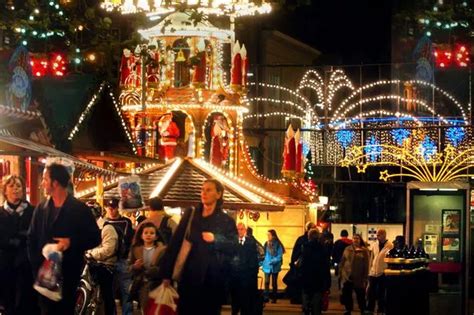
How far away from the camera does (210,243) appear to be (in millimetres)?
12922

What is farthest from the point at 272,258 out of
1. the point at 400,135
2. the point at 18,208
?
the point at 18,208

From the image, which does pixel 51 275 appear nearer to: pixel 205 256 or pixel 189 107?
pixel 205 256

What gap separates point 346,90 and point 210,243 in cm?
4520

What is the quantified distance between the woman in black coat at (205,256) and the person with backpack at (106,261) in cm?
421

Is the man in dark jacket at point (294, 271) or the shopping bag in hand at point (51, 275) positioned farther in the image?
the man in dark jacket at point (294, 271)

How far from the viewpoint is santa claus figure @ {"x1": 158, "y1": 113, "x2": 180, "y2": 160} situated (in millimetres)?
32519

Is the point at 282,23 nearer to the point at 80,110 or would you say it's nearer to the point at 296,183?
the point at 296,183

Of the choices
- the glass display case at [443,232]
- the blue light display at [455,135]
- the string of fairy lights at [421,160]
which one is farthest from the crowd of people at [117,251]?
the blue light display at [455,135]

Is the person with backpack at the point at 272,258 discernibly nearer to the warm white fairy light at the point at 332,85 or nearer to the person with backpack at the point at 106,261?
the warm white fairy light at the point at 332,85

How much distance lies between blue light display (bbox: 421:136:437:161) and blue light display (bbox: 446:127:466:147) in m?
0.79

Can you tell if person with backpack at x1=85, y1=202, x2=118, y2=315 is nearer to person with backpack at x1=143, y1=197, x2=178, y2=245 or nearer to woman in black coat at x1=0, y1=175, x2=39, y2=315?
person with backpack at x1=143, y1=197, x2=178, y2=245

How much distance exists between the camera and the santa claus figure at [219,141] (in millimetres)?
33531

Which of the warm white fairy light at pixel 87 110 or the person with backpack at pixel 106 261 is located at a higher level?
the warm white fairy light at pixel 87 110

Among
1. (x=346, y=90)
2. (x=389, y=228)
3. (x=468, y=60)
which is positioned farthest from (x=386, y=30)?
(x=468, y=60)
